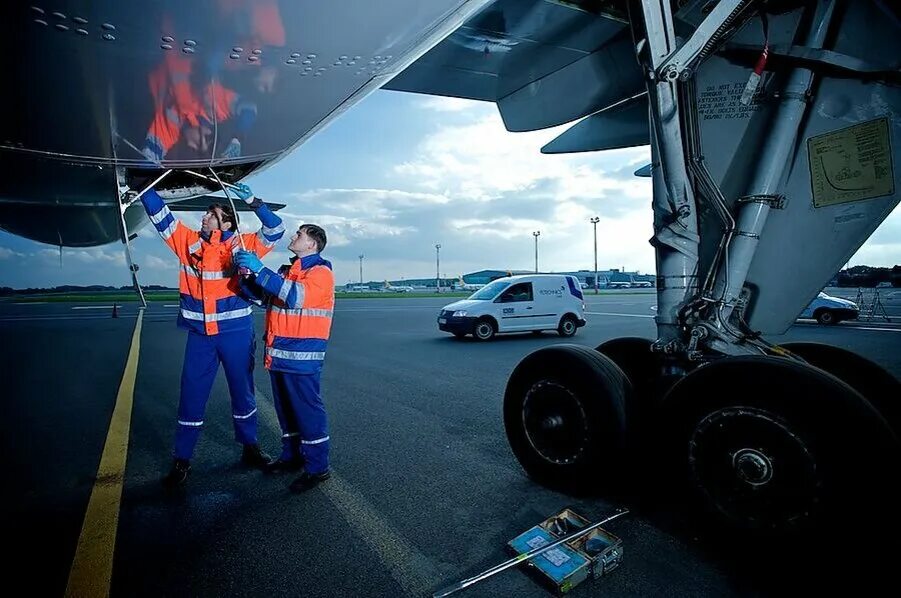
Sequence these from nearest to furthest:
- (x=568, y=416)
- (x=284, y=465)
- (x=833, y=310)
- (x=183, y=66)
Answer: (x=183, y=66), (x=568, y=416), (x=284, y=465), (x=833, y=310)

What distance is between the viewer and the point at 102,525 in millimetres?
2494

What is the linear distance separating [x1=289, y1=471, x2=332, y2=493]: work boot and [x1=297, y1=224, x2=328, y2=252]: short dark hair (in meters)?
1.51

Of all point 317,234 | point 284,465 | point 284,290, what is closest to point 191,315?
point 284,290

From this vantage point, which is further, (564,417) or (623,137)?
(623,137)

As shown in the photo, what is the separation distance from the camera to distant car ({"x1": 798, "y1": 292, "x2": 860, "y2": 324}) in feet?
47.1

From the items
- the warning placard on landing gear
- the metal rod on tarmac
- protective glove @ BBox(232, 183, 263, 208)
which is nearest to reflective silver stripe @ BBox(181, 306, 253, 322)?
protective glove @ BBox(232, 183, 263, 208)

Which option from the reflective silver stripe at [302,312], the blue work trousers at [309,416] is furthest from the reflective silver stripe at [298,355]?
the reflective silver stripe at [302,312]

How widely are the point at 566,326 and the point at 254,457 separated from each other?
32.3 feet

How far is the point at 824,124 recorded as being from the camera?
2684 millimetres

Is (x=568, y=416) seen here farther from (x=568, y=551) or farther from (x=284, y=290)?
(x=284, y=290)

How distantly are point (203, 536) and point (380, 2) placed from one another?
2.59 metres

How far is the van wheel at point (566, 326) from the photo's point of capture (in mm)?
12070

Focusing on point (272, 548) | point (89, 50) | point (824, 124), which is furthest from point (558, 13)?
point (272, 548)

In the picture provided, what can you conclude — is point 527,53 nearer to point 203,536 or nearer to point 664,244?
point 664,244
